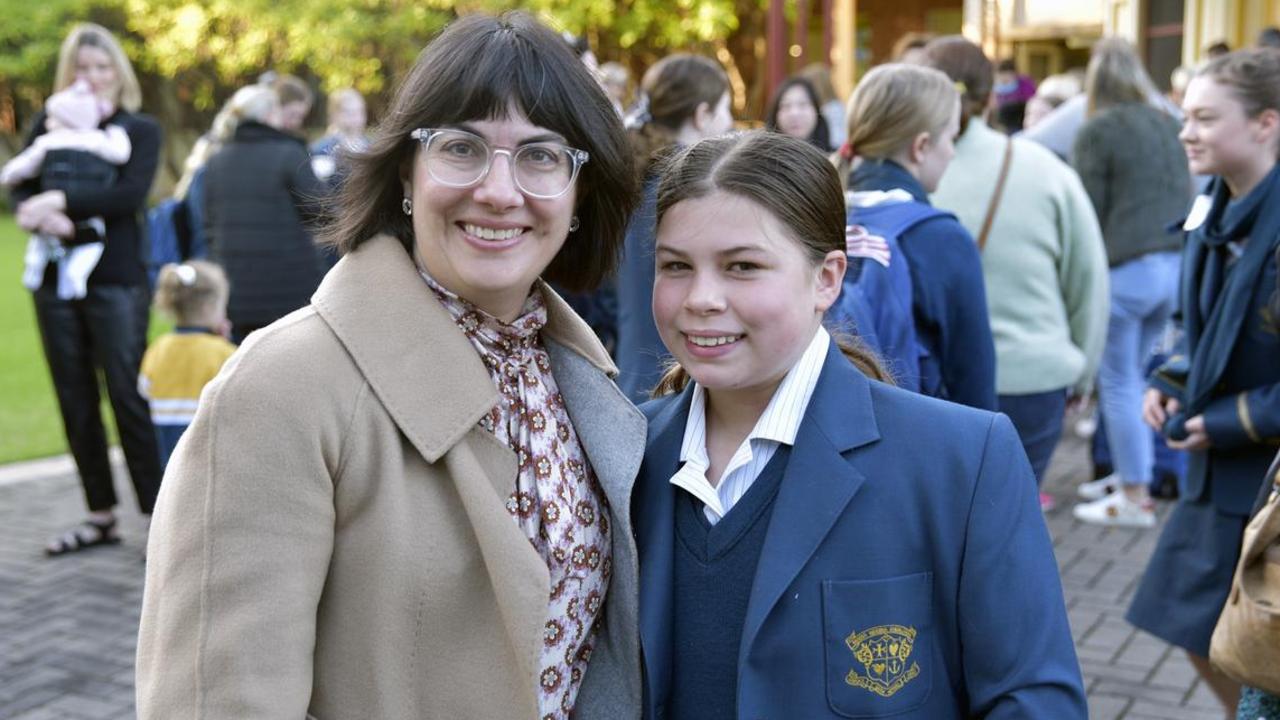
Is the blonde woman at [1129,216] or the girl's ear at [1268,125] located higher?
the girl's ear at [1268,125]

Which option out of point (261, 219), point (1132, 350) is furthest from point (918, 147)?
point (261, 219)

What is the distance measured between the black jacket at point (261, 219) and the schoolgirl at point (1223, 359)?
4.81m

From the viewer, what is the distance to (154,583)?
1.75 m

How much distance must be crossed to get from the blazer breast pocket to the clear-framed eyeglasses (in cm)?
71

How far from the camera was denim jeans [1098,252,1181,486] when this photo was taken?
6.94 metres

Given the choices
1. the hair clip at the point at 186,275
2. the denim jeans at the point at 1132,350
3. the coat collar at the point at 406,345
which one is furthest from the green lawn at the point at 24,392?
the coat collar at the point at 406,345

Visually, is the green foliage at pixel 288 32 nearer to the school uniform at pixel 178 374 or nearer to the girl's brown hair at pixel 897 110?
the school uniform at pixel 178 374

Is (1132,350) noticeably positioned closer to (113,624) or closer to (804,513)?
(113,624)

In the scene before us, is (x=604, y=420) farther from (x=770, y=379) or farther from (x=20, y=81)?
(x=20, y=81)

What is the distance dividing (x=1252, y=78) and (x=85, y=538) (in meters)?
5.61

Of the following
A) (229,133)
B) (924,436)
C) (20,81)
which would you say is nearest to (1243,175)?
(924,436)

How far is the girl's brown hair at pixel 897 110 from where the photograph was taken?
3.99m

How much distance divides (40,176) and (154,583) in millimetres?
5352

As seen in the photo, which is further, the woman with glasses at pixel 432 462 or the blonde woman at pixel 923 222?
the blonde woman at pixel 923 222
